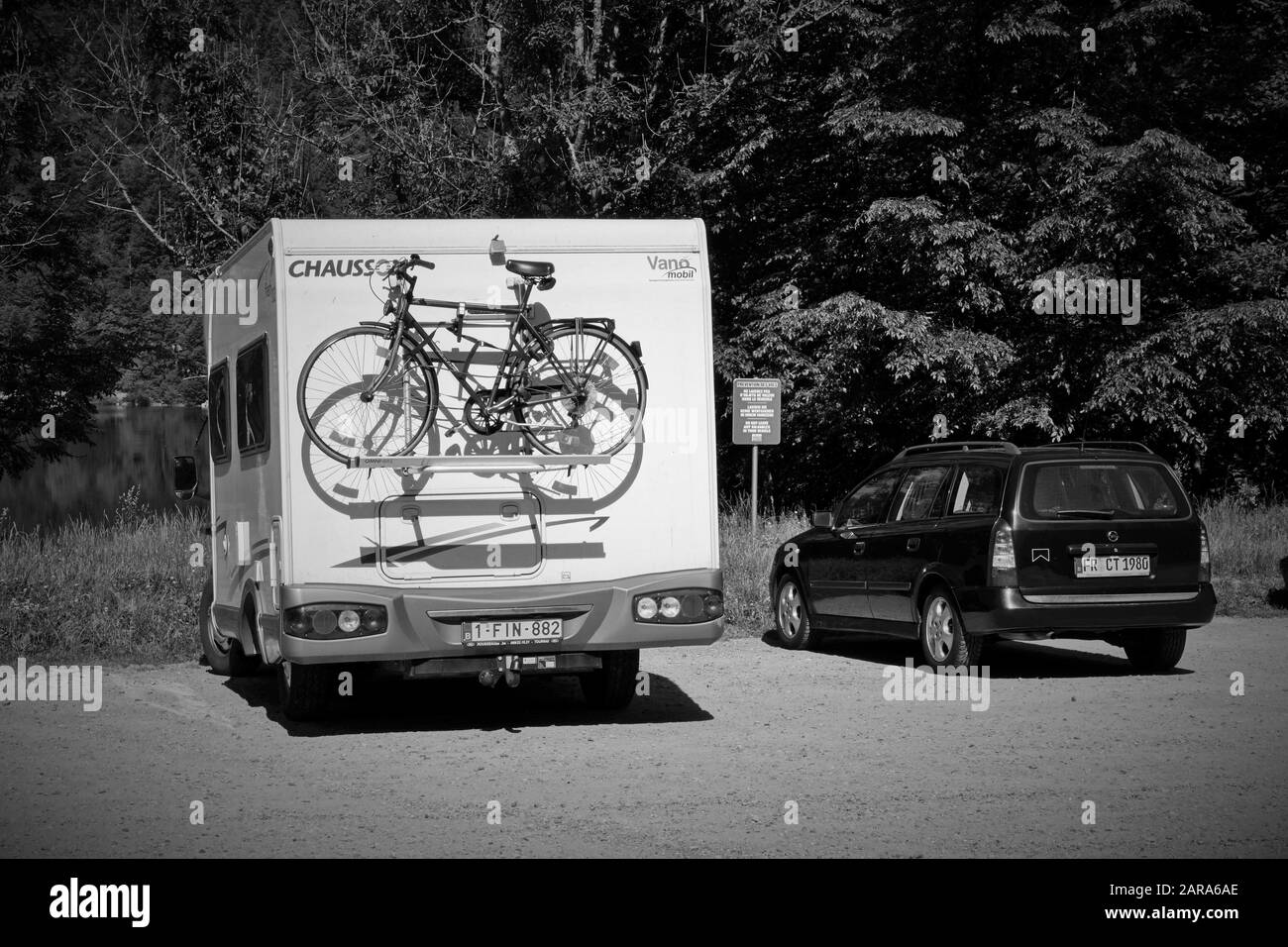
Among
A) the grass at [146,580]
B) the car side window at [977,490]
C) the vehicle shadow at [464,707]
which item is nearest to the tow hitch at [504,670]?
the vehicle shadow at [464,707]

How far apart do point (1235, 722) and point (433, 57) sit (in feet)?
81.7

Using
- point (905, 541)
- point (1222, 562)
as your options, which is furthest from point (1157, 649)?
point (1222, 562)

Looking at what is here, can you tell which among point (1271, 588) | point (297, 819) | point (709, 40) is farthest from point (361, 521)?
point (709, 40)

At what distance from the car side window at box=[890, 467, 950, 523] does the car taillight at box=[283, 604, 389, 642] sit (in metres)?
5.06

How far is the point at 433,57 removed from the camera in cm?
3103

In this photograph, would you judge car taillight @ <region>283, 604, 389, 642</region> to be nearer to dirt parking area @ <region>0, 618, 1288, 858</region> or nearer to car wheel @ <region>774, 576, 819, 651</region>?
dirt parking area @ <region>0, 618, 1288, 858</region>

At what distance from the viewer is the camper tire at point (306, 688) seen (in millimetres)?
9414

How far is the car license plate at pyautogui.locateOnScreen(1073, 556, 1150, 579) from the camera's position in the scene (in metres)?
11.1

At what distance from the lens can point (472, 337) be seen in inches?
365

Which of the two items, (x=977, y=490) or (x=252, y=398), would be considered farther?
(x=977, y=490)

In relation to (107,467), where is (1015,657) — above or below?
below

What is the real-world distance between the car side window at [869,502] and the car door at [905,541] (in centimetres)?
18

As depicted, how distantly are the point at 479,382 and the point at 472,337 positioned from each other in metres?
0.29
